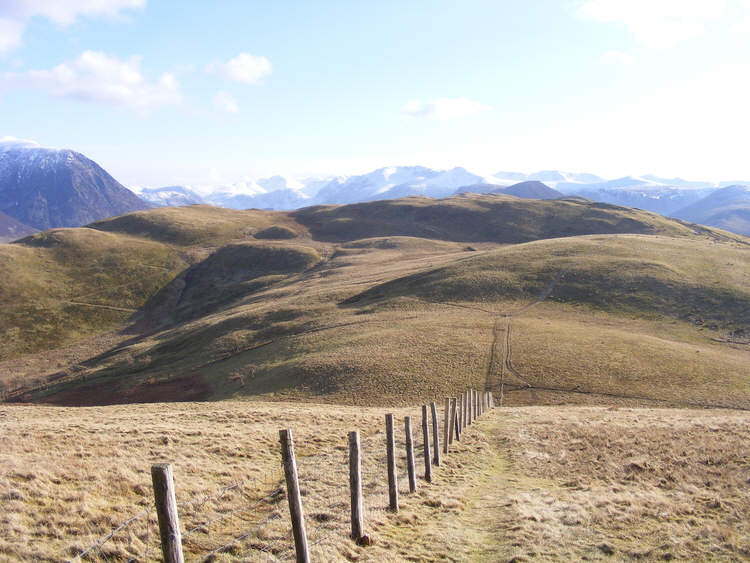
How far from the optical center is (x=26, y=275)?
104 meters

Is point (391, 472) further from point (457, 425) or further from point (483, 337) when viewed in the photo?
point (483, 337)

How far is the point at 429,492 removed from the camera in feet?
47.7

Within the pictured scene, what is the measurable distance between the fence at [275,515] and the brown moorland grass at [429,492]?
0.07m

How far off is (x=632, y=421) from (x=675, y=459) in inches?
364

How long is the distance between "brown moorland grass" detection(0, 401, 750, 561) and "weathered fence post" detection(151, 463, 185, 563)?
3.41 metres

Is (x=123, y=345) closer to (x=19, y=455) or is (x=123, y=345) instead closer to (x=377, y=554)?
(x=19, y=455)

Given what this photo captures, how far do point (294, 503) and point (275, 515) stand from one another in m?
3.65

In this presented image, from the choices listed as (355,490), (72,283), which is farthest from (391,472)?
(72,283)

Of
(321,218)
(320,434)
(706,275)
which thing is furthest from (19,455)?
(321,218)

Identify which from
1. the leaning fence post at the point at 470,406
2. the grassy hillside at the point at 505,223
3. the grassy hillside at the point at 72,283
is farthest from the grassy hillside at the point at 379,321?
the grassy hillside at the point at 505,223

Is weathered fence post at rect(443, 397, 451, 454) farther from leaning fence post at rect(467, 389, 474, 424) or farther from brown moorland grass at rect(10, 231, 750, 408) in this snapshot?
brown moorland grass at rect(10, 231, 750, 408)

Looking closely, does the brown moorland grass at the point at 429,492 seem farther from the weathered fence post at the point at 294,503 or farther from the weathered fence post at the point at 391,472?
the weathered fence post at the point at 294,503

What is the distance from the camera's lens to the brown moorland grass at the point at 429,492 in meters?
10.4

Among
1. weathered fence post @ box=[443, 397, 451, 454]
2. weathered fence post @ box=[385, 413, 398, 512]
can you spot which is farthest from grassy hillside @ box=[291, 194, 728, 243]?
weathered fence post @ box=[385, 413, 398, 512]
